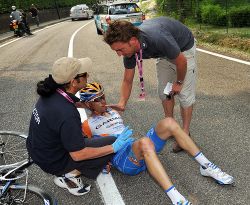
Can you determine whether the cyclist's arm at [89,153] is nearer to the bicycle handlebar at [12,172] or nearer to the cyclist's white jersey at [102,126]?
the bicycle handlebar at [12,172]

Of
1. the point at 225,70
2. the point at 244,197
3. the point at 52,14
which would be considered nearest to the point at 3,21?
the point at 52,14

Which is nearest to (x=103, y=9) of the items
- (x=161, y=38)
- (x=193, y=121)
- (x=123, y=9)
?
(x=123, y=9)

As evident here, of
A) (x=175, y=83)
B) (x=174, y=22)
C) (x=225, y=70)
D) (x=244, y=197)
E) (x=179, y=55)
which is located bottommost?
(x=225, y=70)

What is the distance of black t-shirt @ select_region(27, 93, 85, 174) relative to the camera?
318cm

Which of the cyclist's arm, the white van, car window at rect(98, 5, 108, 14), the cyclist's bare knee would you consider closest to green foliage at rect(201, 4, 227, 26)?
the white van

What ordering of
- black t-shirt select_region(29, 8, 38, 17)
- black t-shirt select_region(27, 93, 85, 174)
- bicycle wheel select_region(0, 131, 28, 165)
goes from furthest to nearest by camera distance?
black t-shirt select_region(29, 8, 38, 17) < bicycle wheel select_region(0, 131, 28, 165) < black t-shirt select_region(27, 93, 85, 174)

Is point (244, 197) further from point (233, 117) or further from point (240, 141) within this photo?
point (233, 117)

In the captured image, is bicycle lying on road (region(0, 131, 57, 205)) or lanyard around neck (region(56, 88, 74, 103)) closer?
lanyard around neck (region(56, 88, 74, 103))

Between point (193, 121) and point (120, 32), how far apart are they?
2.53 meters

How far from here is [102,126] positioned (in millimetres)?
4242

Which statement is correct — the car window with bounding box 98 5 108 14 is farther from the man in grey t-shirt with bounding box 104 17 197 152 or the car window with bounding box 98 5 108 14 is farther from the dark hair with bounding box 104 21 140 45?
the dark hair with bounding box 104 21 140 45

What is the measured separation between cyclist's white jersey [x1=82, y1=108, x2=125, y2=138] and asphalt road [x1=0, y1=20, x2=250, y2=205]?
20.4 inches

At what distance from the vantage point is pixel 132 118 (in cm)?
613

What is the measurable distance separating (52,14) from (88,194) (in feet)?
140
